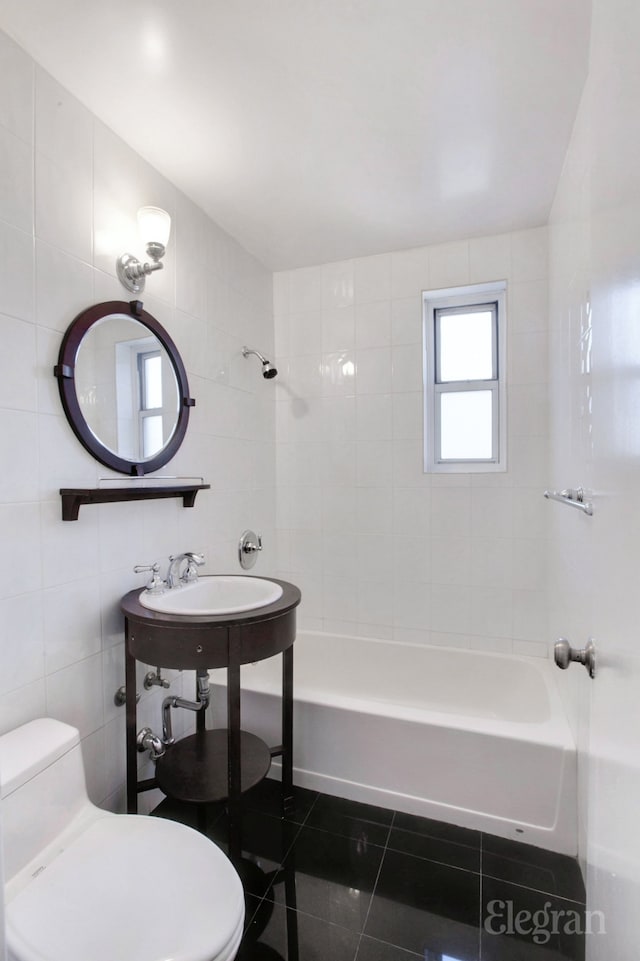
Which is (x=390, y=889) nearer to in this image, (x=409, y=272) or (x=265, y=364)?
(x=265, y=364)

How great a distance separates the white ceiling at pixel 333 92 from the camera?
116cm

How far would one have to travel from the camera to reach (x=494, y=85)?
1373mm

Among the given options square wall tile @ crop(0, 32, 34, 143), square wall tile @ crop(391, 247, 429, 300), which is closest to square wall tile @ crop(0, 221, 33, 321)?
square wall tile @ crop(0, 32, 34, 143)

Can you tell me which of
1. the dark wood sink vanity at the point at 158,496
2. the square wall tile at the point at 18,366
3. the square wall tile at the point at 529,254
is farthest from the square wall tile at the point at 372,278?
the square wall tile at the point at 18,366

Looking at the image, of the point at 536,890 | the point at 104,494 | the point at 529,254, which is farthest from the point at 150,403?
the point at 536,890

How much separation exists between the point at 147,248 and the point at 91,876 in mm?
1775

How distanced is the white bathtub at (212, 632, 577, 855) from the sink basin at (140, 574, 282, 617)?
1.49ft

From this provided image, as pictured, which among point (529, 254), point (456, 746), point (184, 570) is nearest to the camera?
point (456, 746)

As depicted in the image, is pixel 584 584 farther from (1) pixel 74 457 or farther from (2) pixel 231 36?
(2) pixel 231 36

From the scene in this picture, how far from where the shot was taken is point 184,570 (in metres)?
1.76

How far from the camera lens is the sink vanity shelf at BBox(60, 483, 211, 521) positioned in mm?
1341

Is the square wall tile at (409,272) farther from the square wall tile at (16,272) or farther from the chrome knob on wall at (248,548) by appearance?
the square wall tile at (16,272)

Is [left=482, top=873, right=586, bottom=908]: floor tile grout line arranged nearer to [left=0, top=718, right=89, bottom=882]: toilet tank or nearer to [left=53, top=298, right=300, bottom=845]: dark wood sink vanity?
[left=53, top=298, right=300, bottom=845]: dark wood sink vanity

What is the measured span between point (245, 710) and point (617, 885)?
1633 mm
